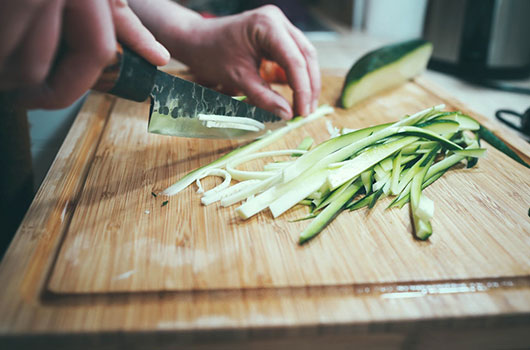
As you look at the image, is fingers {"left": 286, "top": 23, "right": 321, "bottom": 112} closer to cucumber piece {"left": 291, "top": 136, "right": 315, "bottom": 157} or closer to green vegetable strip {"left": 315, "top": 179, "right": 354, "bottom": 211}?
cucumber piece {"left": 291, "top": 136, "right": 315, "bottom": 157}

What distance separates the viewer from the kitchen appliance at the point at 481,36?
1.99 meters

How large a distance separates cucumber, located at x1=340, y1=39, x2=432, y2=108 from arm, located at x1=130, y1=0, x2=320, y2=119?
195 millimetres

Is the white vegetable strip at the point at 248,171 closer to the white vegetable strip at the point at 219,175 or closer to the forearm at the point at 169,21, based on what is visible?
the white vegetable strip at the point at 219,175

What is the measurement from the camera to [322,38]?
10.2 feet

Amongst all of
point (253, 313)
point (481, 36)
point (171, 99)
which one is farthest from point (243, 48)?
point (481, 36)

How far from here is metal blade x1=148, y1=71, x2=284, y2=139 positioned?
1.10 metres

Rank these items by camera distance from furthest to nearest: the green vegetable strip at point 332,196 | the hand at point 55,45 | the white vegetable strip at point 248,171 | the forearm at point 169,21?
the forearm at point 169,21, the white vegetable strip at point 248,171, the green vegetable strip at point 332,196, the hand at point 55,45

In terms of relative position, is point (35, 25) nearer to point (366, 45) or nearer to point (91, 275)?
point (91, 275)

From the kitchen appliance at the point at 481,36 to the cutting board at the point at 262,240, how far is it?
1035 millimetres

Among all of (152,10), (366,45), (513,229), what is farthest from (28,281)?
(366,45)

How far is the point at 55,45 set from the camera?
29.2 inches

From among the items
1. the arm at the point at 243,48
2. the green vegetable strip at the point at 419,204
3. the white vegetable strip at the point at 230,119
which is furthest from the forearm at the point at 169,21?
the green vegetable strip at the point at 419,204

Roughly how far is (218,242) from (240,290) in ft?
0.51

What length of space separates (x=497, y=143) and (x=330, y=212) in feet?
2.30
